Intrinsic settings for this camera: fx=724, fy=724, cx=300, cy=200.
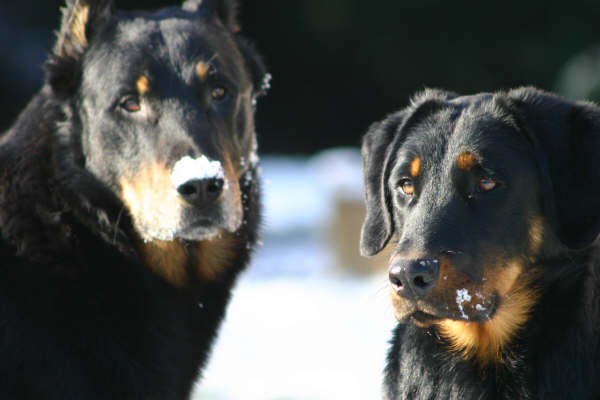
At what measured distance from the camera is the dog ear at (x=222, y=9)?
3.97 m

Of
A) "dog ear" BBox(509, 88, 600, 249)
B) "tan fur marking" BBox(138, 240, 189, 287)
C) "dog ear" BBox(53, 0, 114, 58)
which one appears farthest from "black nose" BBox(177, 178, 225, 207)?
"dog ear" BBox(509, 88, 600, 249)

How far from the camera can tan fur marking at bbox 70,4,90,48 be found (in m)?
3.58

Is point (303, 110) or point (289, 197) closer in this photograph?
point (289, 197)

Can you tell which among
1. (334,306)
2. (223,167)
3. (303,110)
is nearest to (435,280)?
(223,167)

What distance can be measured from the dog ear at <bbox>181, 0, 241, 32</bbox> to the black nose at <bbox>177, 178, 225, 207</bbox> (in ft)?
3.68

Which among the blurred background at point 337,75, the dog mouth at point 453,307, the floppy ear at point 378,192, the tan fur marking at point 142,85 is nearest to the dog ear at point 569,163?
the dog mouth at point 453,307

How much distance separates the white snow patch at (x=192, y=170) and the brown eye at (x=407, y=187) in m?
0.84

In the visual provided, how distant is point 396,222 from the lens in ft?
10.6

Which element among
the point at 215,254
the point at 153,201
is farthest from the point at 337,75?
the point at 153,201

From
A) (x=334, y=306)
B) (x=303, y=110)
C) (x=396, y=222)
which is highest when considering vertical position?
(x=396, y=222)

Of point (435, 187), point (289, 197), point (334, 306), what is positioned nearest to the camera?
point (435, 187)

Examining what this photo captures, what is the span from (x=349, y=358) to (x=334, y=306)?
1794 millimetres

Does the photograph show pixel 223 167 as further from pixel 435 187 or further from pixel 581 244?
pixel 581 244

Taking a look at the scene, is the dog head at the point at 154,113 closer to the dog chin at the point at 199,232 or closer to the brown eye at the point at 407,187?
the dog chin at the point at 199,232
